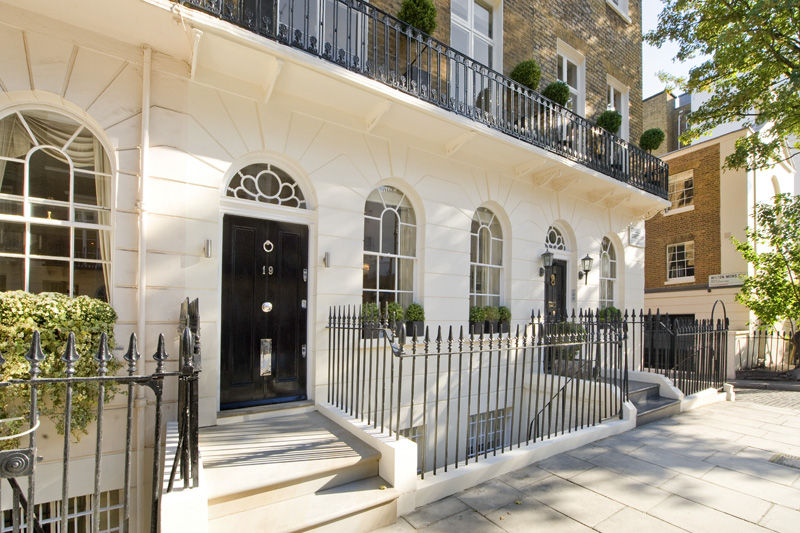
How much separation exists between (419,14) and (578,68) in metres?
5.93

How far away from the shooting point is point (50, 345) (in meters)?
3.43

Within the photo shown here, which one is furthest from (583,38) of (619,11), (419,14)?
(419,14)

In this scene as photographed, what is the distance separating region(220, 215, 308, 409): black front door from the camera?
16.0 ft

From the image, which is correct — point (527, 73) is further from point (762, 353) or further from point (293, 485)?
point (762, 353)

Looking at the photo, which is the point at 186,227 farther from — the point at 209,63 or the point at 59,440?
the point at 59,440

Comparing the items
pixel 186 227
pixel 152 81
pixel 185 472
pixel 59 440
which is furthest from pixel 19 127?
pixel 185 472

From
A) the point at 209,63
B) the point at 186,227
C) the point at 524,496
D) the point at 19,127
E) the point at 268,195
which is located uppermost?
the point at 209,63

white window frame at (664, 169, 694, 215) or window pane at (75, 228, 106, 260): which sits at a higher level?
white window frame at (664, 169, 694, 215)

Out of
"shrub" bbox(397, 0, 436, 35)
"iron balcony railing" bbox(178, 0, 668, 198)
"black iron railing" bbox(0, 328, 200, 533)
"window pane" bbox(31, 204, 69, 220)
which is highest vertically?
"shrub" bbox(397, 0, 436, 35)

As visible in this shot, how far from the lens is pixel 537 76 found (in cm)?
784

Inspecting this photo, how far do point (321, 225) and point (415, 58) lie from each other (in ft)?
10.9

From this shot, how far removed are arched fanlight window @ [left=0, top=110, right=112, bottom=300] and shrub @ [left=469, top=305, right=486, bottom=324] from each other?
5403 mm

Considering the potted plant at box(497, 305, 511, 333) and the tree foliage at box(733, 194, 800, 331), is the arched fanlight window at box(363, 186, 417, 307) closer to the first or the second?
the potted plant at box(497, 305, 511, 333)

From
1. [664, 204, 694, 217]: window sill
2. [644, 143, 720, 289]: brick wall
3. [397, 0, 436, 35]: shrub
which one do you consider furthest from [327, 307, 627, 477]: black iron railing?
[664, 204, 694, 217]: window sill
